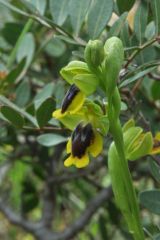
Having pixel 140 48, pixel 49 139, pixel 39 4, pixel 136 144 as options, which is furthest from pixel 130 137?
pixel 39 4

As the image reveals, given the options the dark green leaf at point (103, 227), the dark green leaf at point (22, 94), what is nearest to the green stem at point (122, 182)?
the dark green leaf at point (22, 94)

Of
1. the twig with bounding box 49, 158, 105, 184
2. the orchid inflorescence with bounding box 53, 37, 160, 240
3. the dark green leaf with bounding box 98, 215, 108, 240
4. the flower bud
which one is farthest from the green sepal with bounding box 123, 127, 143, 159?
the dark green leaf with bounding box 98, 215, 108, 240

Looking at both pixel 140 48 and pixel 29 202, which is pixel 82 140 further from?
pixel 29 202

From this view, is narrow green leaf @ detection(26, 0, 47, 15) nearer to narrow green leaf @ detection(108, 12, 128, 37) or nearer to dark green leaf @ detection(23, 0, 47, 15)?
dark green leaf @ detection(23, 0, 47, 15)

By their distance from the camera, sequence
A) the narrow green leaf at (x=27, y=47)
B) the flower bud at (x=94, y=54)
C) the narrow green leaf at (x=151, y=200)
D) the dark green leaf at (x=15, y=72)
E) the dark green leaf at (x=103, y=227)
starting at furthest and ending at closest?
the dark green leaf at (x=103, y=227) → the narrow green leaf at (x=27, y=47) → the dark green leaf at (x=15, y=72) → the narrow green leaf at (x=151, y=200) → the flower bud at (x=94, y=54)

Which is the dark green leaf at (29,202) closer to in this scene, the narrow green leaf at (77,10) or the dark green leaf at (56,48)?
the dark green leaf at (56,48)
